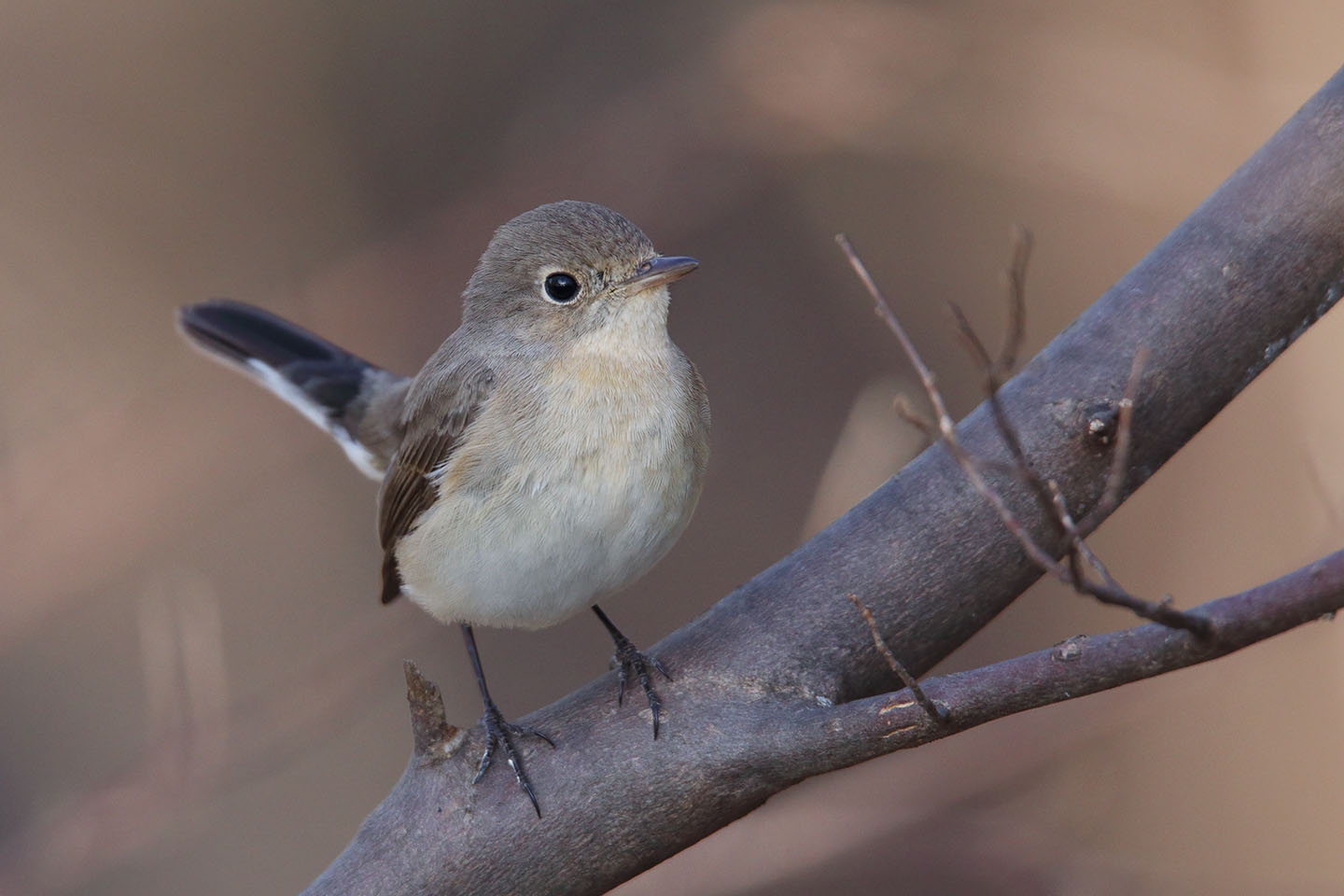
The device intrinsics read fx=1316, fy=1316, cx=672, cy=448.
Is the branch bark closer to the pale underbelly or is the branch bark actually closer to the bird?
the bird

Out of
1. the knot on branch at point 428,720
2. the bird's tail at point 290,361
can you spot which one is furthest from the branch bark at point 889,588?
the bird's tail at point 290,361

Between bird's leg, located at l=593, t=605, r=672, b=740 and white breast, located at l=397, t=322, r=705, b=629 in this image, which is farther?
white breast, located at l=397, t=322, r=705, b=629

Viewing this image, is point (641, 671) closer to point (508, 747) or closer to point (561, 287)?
point (508, 747)

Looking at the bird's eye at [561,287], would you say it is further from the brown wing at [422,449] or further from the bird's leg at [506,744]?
the bird's leg at [506,744]

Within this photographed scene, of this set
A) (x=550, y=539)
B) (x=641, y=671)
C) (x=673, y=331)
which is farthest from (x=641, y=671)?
(x=673, y=331)

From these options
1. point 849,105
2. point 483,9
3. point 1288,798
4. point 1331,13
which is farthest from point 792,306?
point 1288,798

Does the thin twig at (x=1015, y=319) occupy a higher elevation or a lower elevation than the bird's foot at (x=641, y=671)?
lower

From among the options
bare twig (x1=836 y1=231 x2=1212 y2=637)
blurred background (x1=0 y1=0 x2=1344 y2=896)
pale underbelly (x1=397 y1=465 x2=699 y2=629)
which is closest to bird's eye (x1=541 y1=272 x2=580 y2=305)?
pale underbelly (x1=397 y1=465 x2=699 y2=629)
